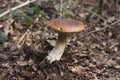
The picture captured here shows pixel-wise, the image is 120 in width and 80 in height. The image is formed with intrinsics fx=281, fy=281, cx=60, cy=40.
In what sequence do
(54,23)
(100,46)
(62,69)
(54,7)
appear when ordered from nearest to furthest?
(54,23) < (62,69) < (100,46) < (54,7)

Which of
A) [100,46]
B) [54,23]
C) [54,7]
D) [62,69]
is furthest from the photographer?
[54,7]

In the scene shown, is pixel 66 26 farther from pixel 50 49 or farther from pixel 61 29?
pixel 50 49

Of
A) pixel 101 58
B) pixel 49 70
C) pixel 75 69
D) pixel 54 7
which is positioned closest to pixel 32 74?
pixel 49 70

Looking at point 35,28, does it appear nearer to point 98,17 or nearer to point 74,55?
point 74,55

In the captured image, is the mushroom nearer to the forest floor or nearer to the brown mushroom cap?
the brown mushroom cap

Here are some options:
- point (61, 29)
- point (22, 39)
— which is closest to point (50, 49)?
point (22, 39)

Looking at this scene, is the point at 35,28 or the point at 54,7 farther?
the point at 54,7

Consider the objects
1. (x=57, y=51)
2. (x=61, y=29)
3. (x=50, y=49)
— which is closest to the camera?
(x=61, y=29)
